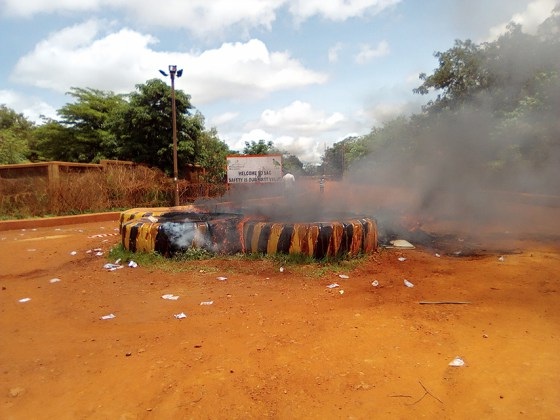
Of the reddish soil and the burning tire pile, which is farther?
the burning tire pile

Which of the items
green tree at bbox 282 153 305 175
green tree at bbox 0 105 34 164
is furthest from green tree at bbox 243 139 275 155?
green tree at bbox 0 105 34 164

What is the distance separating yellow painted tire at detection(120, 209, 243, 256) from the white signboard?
678 cm

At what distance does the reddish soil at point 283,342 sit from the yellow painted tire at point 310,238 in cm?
33

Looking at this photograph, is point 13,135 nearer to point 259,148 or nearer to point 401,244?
point 259,148

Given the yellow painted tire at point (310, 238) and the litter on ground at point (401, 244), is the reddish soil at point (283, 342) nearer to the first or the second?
the yellow painted tire at point (310, 238)

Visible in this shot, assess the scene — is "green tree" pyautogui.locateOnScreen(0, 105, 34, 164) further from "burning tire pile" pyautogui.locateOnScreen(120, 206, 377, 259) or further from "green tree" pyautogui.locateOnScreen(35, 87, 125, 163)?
"burning tire pile" pyautogui.locateOnScreen(120, 206, 377, 259)

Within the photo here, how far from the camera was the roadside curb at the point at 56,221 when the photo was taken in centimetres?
984

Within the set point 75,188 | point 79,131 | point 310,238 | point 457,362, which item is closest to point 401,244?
point 310,238

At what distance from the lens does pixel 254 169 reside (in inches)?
498

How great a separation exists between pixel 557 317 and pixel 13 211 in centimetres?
1300

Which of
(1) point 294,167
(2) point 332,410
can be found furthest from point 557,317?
(1) point 294,167

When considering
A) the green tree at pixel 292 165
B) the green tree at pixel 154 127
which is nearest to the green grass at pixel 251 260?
the green tree at pixel 154 127

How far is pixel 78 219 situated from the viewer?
35.8 ft

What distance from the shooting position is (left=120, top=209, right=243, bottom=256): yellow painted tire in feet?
18.8
